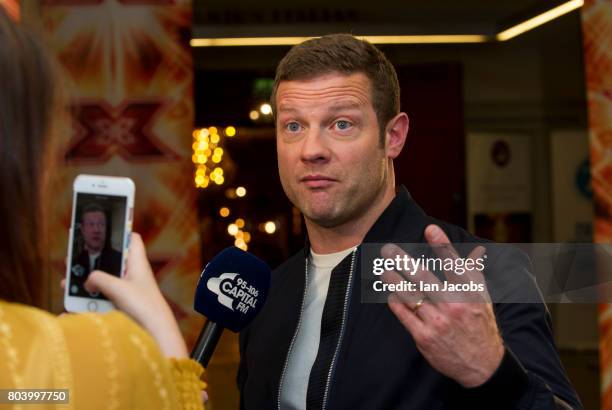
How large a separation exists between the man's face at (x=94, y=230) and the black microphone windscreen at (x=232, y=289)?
0.99 ft

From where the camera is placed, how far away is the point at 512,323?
1.44 metres

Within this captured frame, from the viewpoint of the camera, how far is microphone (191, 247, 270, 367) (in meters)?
1.36

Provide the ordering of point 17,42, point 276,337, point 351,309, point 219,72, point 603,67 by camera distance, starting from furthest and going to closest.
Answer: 1. point 219,72
2. point 603,67
3. point 276,337
4. point 351,309
5. point 17,42

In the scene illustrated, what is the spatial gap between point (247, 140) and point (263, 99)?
53 cm

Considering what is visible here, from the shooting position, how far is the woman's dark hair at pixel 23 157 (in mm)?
843

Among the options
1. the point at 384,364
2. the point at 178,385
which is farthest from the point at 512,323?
the point at 178,385

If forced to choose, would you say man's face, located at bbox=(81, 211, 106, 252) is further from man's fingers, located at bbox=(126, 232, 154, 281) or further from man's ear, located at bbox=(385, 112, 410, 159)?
man's ear, located at bbox=(385, 112, 410, 159)

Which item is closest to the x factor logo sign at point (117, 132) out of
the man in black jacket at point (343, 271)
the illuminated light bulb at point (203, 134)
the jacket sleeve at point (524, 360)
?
the man in black jacket at point (343, 271)

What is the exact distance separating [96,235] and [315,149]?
0.66 metres

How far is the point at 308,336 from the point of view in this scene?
1.63 meters

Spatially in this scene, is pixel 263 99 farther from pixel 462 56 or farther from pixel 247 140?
pixel 462 56

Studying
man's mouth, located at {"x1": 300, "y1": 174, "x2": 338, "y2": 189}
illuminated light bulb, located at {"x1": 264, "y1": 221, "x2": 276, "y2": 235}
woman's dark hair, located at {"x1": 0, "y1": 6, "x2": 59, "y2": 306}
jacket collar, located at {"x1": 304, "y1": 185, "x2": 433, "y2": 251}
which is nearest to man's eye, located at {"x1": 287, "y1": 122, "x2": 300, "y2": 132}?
man's mouth, located at {"x1": 300, "y1": 174, "x2": 338, "y2": 189}

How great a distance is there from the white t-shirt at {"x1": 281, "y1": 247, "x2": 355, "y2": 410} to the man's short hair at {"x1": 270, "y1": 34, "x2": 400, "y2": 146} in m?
0.27

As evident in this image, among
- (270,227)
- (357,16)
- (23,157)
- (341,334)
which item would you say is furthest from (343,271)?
(270,227)
